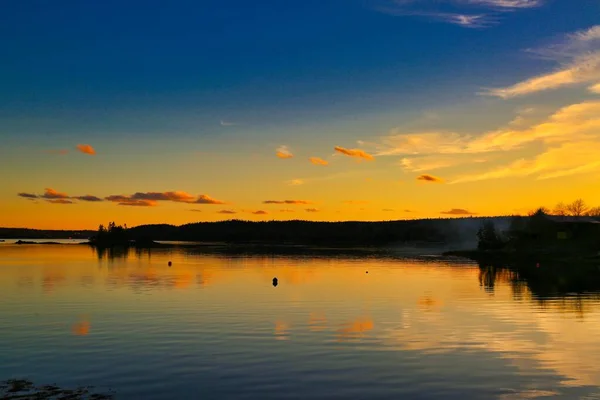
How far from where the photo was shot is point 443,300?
6488 centimetres

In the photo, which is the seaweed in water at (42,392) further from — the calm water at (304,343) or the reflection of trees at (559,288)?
the reflection of trees at (559,288)

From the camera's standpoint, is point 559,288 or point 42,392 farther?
point 559,288

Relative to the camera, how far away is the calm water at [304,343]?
27391 mm

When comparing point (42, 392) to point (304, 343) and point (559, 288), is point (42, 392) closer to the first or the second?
point (304, 343)

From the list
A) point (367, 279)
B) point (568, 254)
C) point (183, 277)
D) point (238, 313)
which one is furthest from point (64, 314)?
point (568, 254)

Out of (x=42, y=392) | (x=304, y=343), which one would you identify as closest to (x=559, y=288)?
(x=304, y=343)

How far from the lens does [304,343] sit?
125 ft

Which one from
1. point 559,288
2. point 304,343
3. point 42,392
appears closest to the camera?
point 42,392

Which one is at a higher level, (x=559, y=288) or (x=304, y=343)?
(x=559, y=288)

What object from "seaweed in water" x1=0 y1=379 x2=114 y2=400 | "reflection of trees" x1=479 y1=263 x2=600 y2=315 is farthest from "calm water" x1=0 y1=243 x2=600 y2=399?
"seaweed in water" x1=0 y1=379 x2=114 y2=400

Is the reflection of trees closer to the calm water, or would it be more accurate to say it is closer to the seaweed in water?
the calm water

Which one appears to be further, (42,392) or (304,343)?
(304,343)

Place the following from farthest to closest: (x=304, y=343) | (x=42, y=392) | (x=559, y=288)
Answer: (x=559, y=288) → (x=304, y=343) → (x=42, y=392)

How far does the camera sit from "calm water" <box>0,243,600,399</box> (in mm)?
27391
